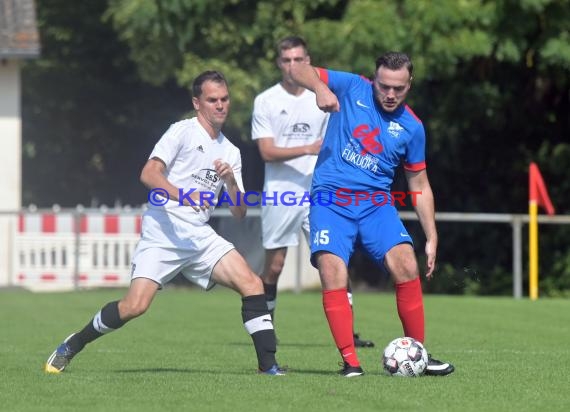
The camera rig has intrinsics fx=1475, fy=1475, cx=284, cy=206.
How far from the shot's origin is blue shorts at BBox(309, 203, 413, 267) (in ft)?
32.0

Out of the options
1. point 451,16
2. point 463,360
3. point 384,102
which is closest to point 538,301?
point 451,16

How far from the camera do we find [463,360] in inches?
442

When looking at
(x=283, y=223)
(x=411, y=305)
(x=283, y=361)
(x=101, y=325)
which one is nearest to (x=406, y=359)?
(x=411, y=305)

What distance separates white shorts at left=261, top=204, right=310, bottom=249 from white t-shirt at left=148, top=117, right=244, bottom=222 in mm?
2647

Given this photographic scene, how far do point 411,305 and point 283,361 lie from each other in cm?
172

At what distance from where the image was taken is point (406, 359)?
31.7 ft

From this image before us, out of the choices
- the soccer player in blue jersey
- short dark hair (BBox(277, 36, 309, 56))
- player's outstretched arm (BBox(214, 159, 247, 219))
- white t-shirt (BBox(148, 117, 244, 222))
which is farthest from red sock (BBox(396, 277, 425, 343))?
short dark hair (BBox(277, 36, 309, 56))

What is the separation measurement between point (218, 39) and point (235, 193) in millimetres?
15644

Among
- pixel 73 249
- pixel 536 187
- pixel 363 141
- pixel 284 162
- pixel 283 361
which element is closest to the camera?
pixel 363 141

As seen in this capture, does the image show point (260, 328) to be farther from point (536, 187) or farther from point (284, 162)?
point (536, 187)

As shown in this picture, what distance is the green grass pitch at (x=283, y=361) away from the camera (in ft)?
27.8

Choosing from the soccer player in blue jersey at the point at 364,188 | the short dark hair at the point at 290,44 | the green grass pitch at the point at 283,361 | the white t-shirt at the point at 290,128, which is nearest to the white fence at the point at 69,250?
the green grass pitch at the point at 283,361

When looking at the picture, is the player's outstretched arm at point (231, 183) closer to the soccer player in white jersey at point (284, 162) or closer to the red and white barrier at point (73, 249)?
the soccer player in white jersey at point (284, 162)

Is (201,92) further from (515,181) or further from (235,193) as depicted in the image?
(515,181)
